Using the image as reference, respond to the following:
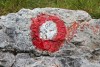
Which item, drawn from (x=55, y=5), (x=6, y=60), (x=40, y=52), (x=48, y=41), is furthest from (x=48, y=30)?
(x=55, y=5)

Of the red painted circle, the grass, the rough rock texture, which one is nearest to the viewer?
the rough rock texture

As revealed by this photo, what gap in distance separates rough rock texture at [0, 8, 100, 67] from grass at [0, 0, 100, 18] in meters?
1.68

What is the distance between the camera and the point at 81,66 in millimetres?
4418

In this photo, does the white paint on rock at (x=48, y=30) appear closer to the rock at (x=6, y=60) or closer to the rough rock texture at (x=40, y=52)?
the rough rock texture at (x=40, y=52)

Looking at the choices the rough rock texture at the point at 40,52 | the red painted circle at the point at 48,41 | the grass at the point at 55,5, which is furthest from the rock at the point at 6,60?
the grass at the point at 55,5

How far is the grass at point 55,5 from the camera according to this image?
644 centimetres

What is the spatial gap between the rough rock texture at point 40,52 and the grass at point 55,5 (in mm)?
1681

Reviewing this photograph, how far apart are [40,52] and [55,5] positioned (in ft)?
7.33

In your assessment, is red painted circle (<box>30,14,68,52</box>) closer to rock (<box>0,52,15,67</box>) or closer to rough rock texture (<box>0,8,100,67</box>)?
rough rock texture (<box>0,8,100,67</box>)

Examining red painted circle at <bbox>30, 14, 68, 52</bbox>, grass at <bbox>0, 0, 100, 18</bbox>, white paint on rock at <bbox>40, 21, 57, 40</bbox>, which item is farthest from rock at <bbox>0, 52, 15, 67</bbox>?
grass at <bbox>0, 0, 100, 18</bbox>

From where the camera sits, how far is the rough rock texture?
448cm

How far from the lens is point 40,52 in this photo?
4.58 meters

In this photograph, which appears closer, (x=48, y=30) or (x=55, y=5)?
(x=48, y=30)

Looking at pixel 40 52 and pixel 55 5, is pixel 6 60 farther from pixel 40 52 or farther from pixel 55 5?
pixel 55 5
